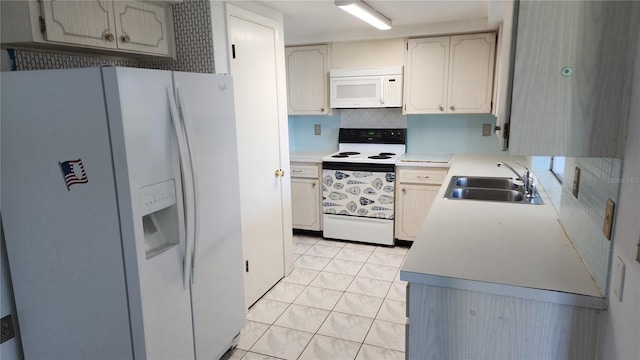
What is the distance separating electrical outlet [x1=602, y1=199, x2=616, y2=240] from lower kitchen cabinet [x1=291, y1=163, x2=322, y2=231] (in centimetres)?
309

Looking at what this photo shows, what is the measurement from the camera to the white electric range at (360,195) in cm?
395

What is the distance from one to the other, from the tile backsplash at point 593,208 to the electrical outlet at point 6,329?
2.42 metres

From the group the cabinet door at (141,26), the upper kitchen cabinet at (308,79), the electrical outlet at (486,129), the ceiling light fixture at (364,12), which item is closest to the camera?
the cabinet door at (141,26)

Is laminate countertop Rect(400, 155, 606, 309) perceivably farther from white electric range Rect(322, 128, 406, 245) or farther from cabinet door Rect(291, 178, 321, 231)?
cabinet door Rect(291, 178, 321, 231)

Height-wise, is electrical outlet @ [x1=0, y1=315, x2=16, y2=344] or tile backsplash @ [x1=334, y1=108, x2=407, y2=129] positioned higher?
tile backsplash @ [x1=334, y1=108, x2=407, y2=129]

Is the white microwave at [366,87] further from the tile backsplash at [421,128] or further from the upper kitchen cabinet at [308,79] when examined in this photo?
the tile backsplash at [421,128]

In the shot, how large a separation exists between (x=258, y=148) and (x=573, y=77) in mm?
2082

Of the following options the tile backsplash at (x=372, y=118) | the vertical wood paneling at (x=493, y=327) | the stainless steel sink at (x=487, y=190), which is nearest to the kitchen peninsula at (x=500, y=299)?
the vertical wood paneling at (x=493, y=327)

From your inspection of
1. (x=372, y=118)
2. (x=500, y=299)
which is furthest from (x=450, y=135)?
(x=500, y=299)

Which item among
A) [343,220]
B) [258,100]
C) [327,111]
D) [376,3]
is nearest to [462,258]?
[258,100]

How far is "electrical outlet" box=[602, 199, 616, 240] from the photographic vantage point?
3.83 feet

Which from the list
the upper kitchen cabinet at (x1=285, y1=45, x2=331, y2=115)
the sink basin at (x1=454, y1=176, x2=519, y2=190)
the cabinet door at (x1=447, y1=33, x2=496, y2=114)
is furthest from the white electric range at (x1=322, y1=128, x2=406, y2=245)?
the sink basin at (x1=454, y1=176, x2=519, y2=190)

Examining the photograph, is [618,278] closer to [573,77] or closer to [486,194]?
[573,77]

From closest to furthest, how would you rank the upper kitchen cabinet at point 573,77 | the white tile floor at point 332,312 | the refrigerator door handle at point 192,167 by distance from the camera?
the upper kitchen cabinet at point 573,77 → the refrigerator door handle at point 192,167 → the white tile floor at point 332,312
